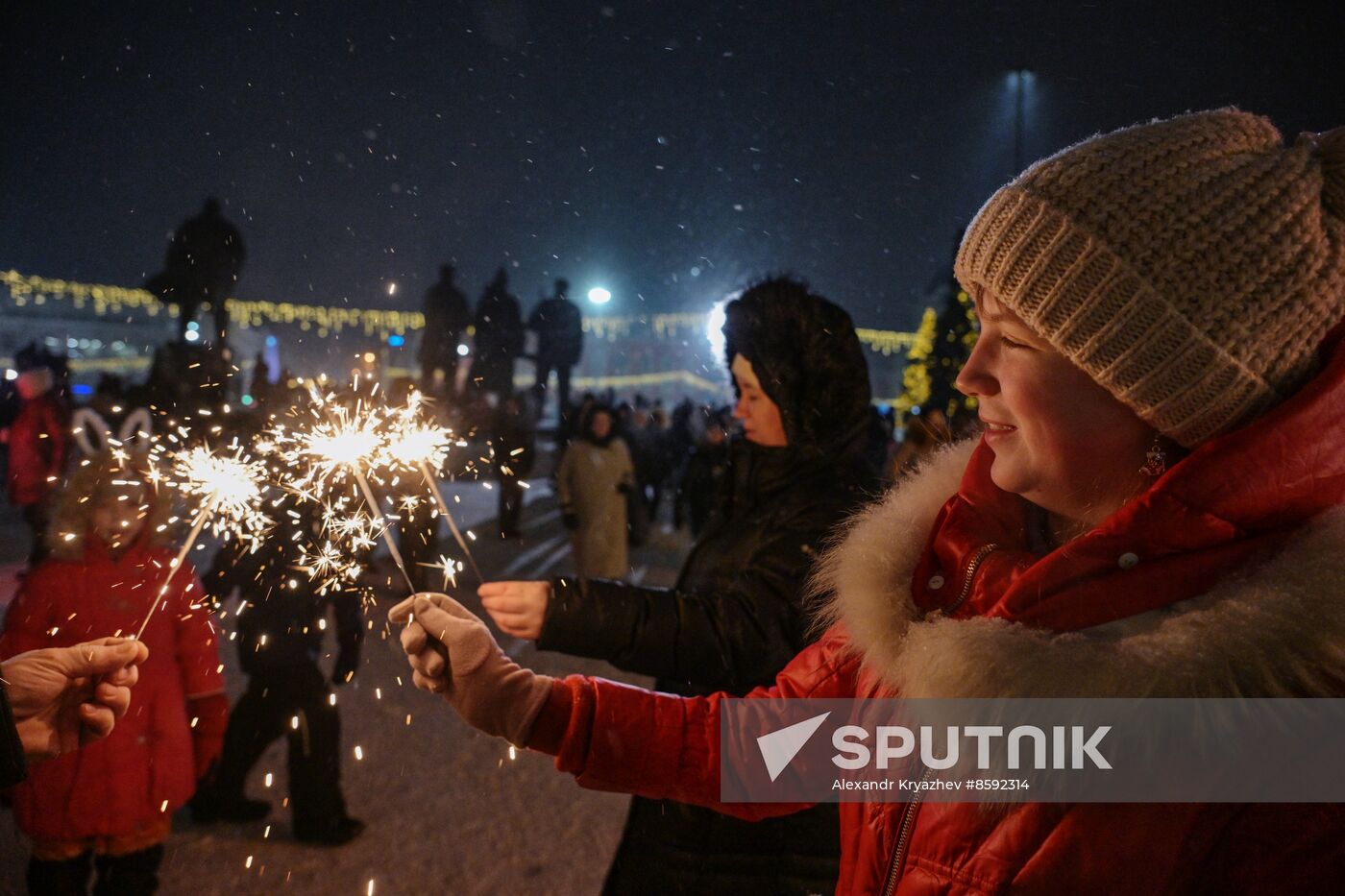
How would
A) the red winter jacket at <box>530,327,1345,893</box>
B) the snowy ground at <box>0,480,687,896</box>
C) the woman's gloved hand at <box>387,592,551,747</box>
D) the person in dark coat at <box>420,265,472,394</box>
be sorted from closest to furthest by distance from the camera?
the red winter jacket at <box>530,327,1345,893</box>
the woman's gloved hand at <box>387,592,551,747</box>
the snowy ground at <box>0,480,687,896</box>
the person in dark coat at <box>420,265,472,394</box>

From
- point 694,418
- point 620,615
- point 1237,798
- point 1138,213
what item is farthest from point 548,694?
point 694,418

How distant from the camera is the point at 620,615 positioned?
221 cm

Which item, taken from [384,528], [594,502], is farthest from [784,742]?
[594,502]

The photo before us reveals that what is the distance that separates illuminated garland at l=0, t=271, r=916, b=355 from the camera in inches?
486

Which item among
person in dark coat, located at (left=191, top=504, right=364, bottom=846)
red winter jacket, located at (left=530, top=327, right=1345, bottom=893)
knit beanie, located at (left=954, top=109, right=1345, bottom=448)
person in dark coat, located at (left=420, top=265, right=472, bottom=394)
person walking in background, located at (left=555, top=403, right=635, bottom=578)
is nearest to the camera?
red winter jacket, located at (left=530, top=327, right=1345, bottom=893)

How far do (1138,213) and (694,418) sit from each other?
17.3 meters

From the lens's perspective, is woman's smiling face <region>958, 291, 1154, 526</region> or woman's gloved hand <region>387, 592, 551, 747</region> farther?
woman's gloved hand <region>387, 592, 551, 747</region>

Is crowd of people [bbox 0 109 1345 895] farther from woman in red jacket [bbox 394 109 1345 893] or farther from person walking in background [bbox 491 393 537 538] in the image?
person walking in background [bbox 491 393 537 538]

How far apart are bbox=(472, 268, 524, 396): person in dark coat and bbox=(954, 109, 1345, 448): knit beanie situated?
39.5 feet

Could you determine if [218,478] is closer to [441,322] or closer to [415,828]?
[415,828]

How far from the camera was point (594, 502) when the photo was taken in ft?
28.2

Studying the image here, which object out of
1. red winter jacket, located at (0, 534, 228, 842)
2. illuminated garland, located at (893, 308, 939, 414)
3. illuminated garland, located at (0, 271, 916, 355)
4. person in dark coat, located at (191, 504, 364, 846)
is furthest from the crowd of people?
illuminated garland, located at (893, 308, 939, 414)

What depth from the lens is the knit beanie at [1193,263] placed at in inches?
47.9

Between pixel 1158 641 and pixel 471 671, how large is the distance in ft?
3.97
